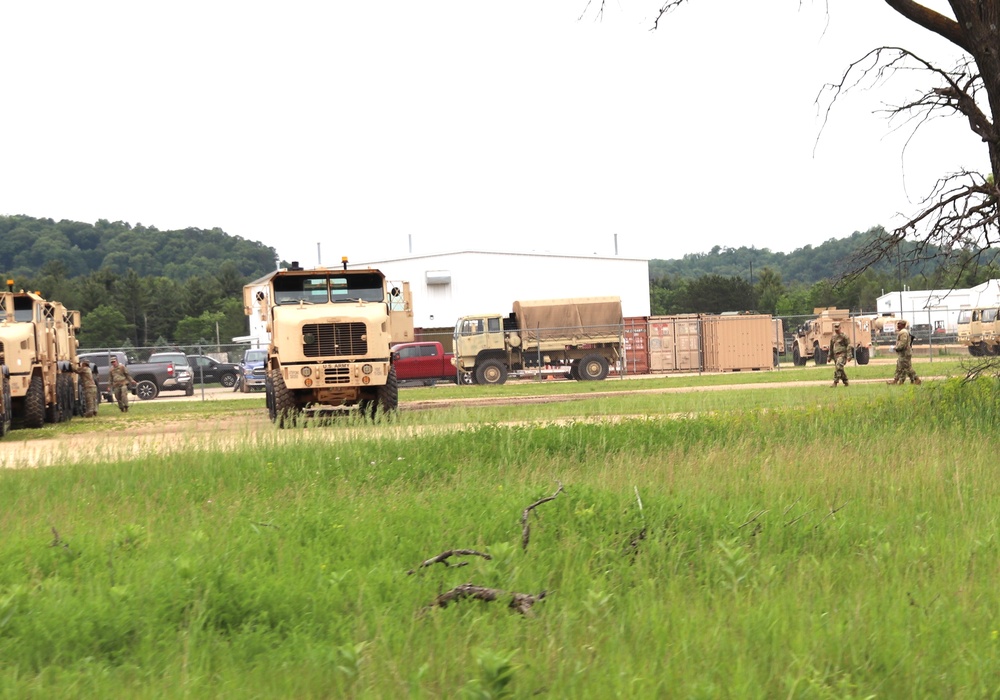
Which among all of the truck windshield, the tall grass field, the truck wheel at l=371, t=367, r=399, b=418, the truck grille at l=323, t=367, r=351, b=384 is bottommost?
the tall grass field

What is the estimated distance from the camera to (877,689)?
4117mm

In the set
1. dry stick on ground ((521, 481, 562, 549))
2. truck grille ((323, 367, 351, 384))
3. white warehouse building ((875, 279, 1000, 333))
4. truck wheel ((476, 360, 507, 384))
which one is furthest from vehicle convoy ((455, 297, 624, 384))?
dry stick on ground ((521, 481, 562, 549))

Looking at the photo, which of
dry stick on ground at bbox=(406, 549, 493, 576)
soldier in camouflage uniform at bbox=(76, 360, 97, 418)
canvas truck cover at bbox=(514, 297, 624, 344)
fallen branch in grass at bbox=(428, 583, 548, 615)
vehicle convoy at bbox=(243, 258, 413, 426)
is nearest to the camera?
fallen branch in grass at bbox=(428, 583, 548, 615)

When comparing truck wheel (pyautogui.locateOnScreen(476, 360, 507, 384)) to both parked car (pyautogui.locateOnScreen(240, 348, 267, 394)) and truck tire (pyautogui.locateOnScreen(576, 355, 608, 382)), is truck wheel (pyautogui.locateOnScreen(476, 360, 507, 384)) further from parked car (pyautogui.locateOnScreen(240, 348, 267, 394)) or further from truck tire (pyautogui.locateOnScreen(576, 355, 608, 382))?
parked car (pyautogui.locateOnScreen(240, 348, 267, 394))

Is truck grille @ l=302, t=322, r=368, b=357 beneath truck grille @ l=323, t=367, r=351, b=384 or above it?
above

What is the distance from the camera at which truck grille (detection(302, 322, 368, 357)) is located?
18266 mm

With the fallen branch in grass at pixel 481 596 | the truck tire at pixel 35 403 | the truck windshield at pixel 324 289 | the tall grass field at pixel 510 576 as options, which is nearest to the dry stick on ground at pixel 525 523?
the tall grass field at pixel 510 576

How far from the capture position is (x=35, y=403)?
2038cm

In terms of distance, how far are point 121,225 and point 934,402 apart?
143m

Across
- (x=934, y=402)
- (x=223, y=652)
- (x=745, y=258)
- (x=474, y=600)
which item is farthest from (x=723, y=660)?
(x=745, y=258)

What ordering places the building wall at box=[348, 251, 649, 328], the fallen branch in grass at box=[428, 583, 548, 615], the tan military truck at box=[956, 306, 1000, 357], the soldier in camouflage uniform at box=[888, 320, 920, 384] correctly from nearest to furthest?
1. the fallen branch in grass at box=[428, 583, 548, 615]
2. the soldier in camouflage uniform at box=[888, 320, 920, 384]
3. the tan military truck at box=[956, 306, 1000, 357]
4. the building wall at box=[348, 251, 649, 328]

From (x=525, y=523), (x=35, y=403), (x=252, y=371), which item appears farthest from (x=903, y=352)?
(x=252, y=371)

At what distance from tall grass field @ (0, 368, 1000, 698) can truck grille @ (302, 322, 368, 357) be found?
7691mm

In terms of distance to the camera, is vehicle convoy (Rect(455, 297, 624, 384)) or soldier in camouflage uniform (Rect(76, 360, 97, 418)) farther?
vehicle convoy (Rect(455, 297, 624, 384))
